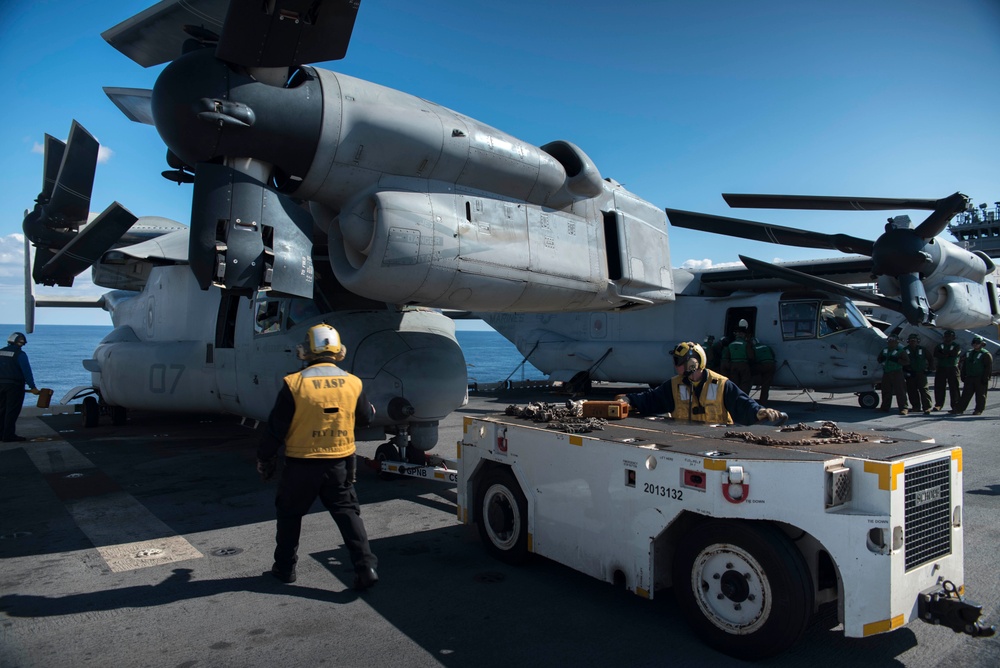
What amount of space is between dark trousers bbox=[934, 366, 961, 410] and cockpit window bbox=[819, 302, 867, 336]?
2013mm

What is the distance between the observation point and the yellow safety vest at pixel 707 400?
16.3 ft

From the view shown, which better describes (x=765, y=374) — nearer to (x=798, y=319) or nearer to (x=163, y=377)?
(x=798, y=319)

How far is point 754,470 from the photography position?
3.23 metres

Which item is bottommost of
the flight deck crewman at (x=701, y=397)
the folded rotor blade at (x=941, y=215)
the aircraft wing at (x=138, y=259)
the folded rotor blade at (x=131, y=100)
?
the flight deck crewman at (x=701, y=397)

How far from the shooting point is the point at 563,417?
495 centimetres

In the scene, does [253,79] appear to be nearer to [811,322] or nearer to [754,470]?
[754,470]

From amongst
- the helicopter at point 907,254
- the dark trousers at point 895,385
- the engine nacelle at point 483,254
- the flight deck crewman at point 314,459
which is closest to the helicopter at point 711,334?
the dark trousers at point 895,385

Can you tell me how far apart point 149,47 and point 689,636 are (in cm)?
752

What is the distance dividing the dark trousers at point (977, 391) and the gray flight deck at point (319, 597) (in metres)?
7.34

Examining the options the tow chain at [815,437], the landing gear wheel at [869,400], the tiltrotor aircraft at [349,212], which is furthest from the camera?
the landing gear wheel at [869,400]

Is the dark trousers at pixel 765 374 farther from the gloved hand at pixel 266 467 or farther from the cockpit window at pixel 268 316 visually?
the gloved hand at pixel 266 467

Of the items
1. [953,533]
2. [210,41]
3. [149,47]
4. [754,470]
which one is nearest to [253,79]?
[210,41]

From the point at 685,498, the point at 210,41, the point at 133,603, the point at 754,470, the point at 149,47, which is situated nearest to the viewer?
the point at 754,470

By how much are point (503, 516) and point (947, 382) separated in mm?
14141
